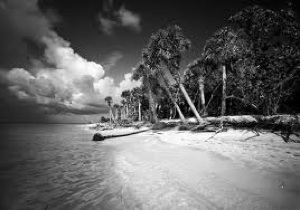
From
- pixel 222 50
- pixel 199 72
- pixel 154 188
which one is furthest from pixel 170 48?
pixel 154 188

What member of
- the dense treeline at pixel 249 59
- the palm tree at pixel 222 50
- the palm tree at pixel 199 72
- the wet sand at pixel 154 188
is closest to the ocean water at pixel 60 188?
the wet sand at pixel 154 188

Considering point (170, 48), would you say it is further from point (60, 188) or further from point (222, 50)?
point (60, 188)

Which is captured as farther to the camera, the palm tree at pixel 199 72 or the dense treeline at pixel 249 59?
the palm tree at pixel 199 72

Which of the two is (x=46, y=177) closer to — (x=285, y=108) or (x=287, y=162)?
(x=287, y=162)

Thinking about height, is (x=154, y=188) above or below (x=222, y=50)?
below

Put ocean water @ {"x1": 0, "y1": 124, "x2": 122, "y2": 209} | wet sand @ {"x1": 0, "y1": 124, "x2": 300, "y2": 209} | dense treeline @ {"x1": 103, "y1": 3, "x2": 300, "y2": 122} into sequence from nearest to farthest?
wet sand @ {"x1": 0, "y1": 124, "x2": 300, "y2": 209}, ocean water @ {"x1": 0, "y1": 124, "x2": 122, "y2": 209}, dense treeline @ {"x1": 103, "y1": 3, "x2": 300, "y2": 122}

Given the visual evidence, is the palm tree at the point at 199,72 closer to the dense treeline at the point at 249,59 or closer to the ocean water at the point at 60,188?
the dense treeline at the point at 249,59

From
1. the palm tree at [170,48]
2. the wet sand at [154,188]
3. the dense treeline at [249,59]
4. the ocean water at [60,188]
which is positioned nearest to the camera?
the wet sand at [154,188]

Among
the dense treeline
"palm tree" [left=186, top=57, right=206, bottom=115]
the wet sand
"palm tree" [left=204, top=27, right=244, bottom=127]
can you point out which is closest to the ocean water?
the wet sand

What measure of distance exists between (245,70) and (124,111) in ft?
213

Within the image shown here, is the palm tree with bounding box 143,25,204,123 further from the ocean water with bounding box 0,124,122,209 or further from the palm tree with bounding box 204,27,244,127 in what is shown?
the ocean water with bounding box 0,124,122,209

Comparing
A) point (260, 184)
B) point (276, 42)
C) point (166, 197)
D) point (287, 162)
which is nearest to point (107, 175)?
point (166, 197)

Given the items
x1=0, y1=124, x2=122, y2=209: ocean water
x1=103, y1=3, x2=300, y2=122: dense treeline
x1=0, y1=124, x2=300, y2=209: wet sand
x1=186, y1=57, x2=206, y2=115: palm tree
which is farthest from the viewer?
x1=186, y1=57, x2=206, y2=115: palm tree

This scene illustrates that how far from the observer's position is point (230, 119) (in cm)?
1165
